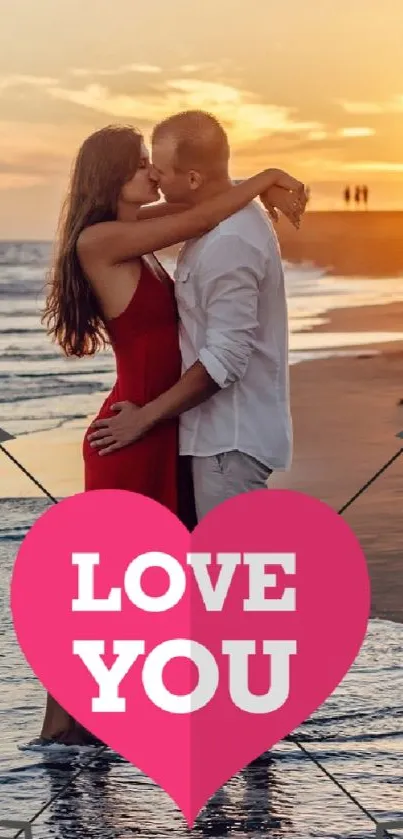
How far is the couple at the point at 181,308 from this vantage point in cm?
365

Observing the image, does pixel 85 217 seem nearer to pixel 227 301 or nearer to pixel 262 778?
pixel 227 301

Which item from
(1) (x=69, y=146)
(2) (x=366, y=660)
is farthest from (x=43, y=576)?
(1) (x=69, y=146)

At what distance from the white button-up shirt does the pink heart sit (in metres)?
0.23

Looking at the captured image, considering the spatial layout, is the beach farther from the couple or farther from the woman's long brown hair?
the woman's long brown hair

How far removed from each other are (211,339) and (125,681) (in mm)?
771

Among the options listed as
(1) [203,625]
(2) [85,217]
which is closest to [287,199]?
(2) [85,217]

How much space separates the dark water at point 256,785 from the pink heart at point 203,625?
0.33 feet

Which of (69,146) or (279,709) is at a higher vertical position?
(69,146)

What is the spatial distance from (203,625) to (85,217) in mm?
965

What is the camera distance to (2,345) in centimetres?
1712

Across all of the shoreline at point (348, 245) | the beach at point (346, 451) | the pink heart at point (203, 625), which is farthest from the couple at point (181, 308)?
the shoreline at point (348, 245)

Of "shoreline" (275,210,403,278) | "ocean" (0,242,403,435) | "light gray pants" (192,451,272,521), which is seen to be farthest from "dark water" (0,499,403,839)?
"shoreline" (275,210,403,278)

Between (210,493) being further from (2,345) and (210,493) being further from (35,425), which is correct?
(2,345)

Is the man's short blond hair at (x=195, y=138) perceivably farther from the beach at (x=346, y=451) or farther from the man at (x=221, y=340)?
the beach at (x=346, y=451)
